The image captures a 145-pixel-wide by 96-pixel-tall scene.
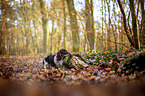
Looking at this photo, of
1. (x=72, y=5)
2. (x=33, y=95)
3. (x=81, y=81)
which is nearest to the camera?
(x=33, y=95)

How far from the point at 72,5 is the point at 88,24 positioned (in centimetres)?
258

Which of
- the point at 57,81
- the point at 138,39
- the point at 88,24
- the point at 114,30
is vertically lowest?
the point at 57,81

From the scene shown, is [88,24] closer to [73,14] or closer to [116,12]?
[73,14]

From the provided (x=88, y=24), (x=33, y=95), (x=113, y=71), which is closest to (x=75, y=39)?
(x=88, y=24)

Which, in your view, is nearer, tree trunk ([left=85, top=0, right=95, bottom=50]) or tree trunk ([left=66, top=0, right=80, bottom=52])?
tree trunk ([left=85, top=0, right=95, bottom=50])

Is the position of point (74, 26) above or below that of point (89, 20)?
below

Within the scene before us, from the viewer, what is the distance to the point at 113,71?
3721mm

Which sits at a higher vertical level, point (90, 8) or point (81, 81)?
point (90, 8)

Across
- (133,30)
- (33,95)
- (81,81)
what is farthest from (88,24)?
Answer: (33,95)

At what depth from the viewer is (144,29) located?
18.1 feet

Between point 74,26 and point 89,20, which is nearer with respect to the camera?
point 89,20

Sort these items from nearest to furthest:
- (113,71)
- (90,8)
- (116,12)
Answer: (113,71) → (116,12) → (90,8)

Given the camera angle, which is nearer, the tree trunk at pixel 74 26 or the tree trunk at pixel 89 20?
the tree trunk at pixel 89 20

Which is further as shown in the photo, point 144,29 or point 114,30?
point 114,30
